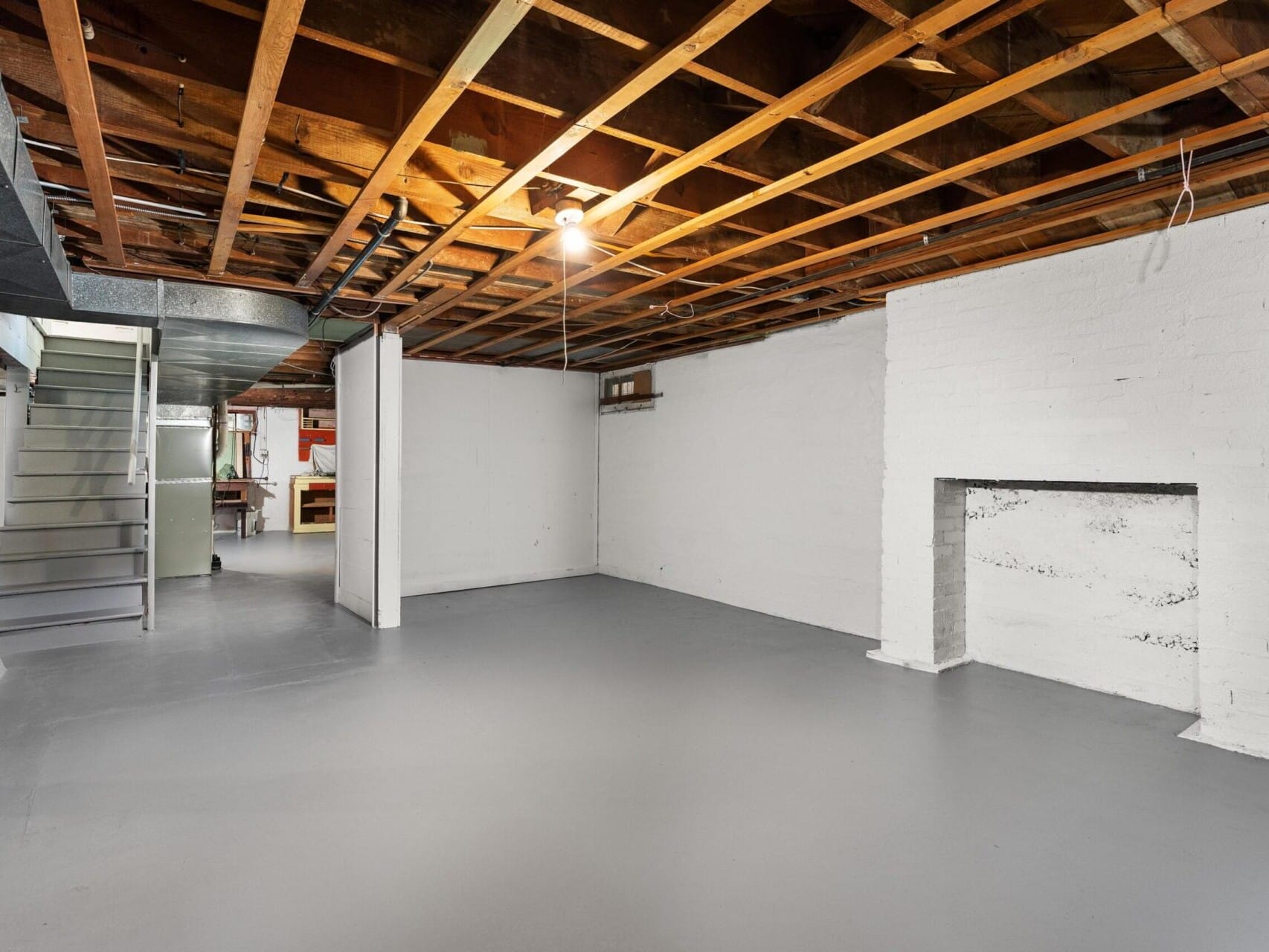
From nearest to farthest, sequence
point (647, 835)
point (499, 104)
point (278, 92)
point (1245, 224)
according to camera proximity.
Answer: point (278, 92) → point (647, 835) → point (499, 104) → point (1245, 224)

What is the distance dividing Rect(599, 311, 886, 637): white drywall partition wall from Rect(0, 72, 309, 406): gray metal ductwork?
3.34 metres

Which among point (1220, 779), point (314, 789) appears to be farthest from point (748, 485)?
point (314, 789)

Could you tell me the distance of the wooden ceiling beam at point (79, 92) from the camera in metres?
1.51

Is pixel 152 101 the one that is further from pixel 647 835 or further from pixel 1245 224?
pixel 1245 224

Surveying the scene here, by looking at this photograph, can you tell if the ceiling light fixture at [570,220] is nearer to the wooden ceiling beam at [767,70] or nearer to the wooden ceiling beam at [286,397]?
the wooden ceiling beam at [767,70]

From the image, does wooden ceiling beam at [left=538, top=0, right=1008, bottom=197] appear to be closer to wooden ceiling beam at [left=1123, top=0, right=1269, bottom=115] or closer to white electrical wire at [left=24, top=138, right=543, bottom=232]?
wooden ceiling beam at [left=1123, top=0, right=1269, bottom=115]

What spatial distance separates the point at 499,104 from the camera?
2418mm

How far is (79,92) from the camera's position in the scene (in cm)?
182

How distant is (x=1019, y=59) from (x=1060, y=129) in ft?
1.33

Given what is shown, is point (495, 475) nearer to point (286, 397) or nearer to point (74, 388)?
point (74, 388)

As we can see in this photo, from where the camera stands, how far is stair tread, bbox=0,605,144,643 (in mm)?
4352

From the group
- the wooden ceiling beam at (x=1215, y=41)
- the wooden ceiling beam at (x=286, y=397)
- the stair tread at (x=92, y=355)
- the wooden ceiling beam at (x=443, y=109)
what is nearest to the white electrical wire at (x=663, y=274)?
the wooden ceiling beam at (x=443, y=109)

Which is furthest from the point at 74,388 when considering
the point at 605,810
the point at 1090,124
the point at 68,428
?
the point at 1090,124

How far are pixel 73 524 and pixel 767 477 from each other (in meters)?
5.03
